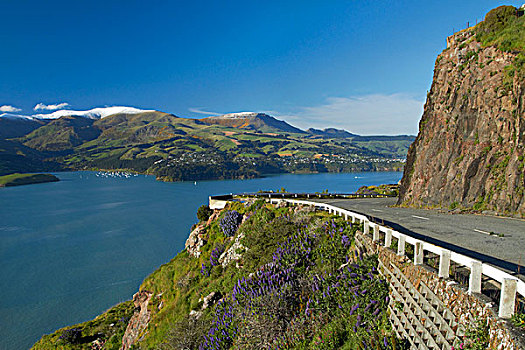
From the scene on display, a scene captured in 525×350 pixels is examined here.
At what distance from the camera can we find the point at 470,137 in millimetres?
22156

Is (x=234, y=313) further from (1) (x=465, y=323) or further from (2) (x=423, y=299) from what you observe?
(1) (x=465, y=323)

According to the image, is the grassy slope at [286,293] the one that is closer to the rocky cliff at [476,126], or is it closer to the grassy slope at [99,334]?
the grassy slope at [99,334]

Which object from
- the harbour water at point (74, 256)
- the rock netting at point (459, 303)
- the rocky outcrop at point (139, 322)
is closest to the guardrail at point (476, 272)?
the rock netting at point (459, 303)

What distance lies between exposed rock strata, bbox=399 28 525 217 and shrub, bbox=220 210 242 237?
14.0 metres

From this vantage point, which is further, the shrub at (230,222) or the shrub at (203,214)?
the shrub at (203,214)

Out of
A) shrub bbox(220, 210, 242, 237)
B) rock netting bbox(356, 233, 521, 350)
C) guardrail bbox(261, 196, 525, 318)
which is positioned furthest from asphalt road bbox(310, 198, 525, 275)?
shrub bbox(220, 210, 242, 237)

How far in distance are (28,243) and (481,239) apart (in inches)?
Result: 3093

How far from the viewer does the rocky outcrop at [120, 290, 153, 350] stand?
2086cm

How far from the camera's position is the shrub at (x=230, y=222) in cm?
2125

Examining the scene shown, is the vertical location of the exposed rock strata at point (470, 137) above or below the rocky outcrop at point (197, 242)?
above

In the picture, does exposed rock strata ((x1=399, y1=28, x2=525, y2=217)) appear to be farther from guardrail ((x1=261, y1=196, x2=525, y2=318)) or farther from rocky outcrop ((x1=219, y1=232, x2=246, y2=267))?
rocky outcrop ((x1=219, y1=232, x2=246, y2=267))

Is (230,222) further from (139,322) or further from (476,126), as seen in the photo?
Answer: (476,126)

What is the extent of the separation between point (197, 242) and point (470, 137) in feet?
68.0

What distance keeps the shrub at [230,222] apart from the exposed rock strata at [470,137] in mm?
13958
